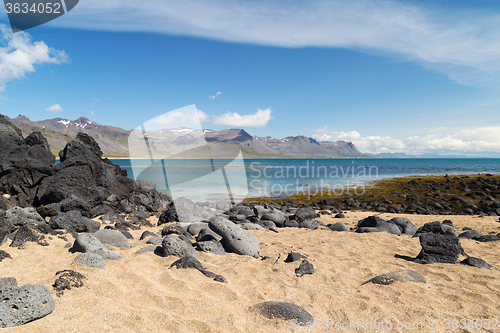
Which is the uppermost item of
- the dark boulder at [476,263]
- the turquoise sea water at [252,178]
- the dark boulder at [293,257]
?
the dark boulder at [476,263]

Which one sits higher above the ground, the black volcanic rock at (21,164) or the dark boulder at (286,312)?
the black volcanic rock at (21,164)

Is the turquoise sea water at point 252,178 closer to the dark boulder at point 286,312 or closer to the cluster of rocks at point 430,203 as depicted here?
the dark boulder at point 286,312

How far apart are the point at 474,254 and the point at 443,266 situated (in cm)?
208

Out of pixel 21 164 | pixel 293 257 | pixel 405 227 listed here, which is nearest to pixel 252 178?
pixel 405 227

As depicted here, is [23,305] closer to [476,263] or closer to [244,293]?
[244,293]

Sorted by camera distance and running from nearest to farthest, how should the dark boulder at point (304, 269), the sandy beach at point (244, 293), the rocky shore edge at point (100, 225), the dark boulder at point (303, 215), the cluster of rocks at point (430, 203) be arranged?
1. the sandy beach at point (244, 293)
2. the rocky shore edge at point (100, 225)
3. the dark boulder at point (304, 269)
4. the dark boulder at point (303, 215)
5. the cluster of rocks at point (430, 203)

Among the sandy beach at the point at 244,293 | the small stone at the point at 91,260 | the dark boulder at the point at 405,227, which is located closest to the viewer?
the sandy beach at the point at 244,293

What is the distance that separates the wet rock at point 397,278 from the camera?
17.3ft

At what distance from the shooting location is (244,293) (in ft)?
15.4

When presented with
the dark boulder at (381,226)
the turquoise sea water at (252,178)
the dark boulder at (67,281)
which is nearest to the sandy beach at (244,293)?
the dark boulder at (67,281)

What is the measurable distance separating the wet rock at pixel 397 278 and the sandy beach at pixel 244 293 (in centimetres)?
18

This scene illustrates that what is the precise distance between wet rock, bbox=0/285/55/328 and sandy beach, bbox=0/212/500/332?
0.39 feet

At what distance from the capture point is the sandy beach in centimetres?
360

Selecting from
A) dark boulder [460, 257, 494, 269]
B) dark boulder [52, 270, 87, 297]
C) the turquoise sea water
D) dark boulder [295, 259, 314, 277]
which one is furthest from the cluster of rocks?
dark boulder [52, 270, 87, 297]
